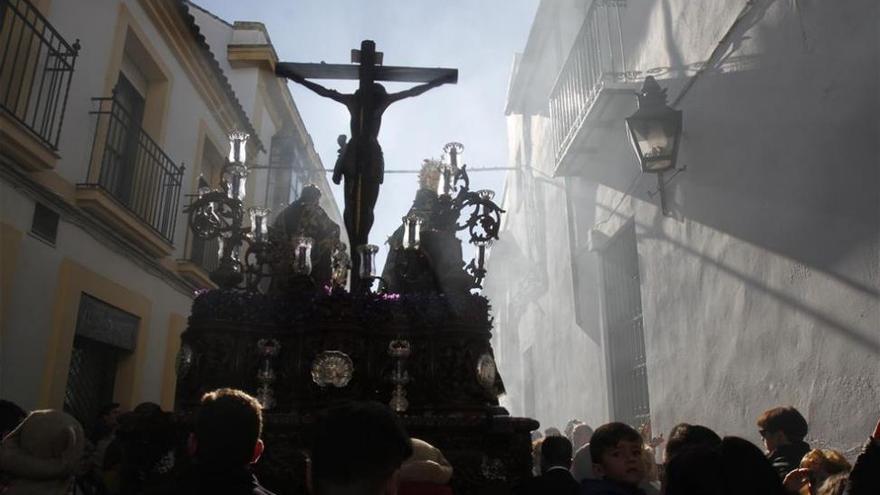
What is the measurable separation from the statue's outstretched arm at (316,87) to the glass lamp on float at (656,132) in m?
2.29

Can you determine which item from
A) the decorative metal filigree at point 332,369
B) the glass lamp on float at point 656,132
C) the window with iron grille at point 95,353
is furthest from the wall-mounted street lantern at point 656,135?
the window with iron grille at point 95,353

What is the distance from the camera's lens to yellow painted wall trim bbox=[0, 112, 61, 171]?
5074mm

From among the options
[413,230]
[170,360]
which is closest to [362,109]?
[413,230]

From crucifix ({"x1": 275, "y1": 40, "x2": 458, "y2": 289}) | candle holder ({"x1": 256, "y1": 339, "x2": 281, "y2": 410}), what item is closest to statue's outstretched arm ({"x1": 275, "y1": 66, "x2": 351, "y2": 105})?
crucifix ({"x1": 275, "y1": 40, "x2": 458, "y2": 289})

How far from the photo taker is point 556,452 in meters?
3.46

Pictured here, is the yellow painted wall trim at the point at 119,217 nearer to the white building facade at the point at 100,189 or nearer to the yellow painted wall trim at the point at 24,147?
the white building facade at the point at 100,189

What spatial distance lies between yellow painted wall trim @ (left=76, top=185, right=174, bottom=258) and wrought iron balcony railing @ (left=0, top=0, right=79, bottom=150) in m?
0.55

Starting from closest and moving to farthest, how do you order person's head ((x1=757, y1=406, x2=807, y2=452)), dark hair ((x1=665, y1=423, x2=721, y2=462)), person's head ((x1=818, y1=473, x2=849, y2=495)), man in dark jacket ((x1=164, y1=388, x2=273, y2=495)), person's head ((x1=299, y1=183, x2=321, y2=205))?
1. man in dark jacket ((x1=164, y1=388, x2=273, y2=495))
2. person's head ((x1=818, y1=473, x2=849, y2=495))
3. dark hair ((x1=665, y1=423, x2=721, y2=462))
4. person's head ((x1=757, y1=406, x2=807, y2=452))
5. person's head ((x1=299, y1=183, x2=321, y2=205))

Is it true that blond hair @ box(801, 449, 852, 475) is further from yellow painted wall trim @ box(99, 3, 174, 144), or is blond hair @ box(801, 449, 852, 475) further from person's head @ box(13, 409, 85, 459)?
yellow painted wall trim @ box(99, 3, 174, 144)

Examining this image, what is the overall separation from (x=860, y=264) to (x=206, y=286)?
26.4 feet

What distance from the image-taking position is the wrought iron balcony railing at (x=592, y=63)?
7598 millimetres

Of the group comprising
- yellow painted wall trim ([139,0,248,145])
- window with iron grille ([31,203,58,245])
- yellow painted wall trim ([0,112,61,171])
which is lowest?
window with iron grille ([31,203,58,245])

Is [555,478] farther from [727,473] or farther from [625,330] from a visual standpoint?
[625,330]

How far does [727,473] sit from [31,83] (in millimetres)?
5718
